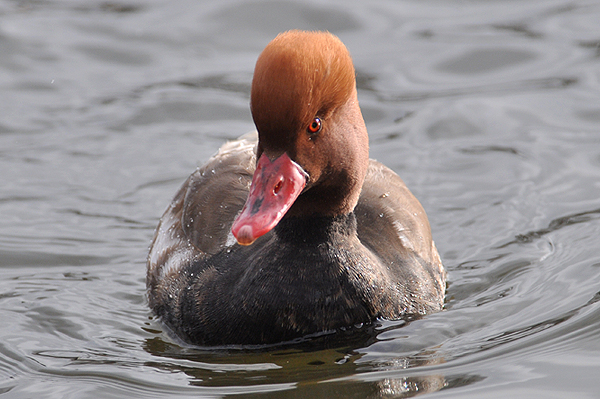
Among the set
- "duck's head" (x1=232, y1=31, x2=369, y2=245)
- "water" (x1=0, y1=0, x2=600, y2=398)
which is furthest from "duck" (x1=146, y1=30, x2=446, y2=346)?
"water" (x1=0, y1=0, x2=600, y2=398)

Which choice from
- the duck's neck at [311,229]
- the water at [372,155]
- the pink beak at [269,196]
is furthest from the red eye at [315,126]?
the water at [372,155]

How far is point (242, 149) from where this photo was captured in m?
6.12

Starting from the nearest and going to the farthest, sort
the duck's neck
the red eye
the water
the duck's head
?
the duck's head < the red eye < the water < the duck's neck

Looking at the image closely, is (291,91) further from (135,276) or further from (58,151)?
(58,151)

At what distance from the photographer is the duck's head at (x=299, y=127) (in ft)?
13.3

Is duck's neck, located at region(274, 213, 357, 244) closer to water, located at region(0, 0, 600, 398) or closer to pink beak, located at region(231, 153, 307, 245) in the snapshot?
pink beak, located at region(231, 153, 307, 245)

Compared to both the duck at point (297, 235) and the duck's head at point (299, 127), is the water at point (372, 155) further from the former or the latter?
the duck's head at point (299, 127)

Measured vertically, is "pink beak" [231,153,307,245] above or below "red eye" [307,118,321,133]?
below

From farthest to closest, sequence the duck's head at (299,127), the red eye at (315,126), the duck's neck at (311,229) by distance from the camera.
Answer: the duck's neck at (311,229) < the red eye at (315,126) < the duck's head at (299,127)

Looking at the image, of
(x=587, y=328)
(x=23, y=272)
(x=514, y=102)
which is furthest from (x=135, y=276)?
(x=514, y=102)

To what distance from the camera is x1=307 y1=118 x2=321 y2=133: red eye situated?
4.27 meters

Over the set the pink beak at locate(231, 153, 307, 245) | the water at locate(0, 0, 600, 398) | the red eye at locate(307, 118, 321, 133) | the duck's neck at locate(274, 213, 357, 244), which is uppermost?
Result: the red eye at locate(307, 118, 321, 133)

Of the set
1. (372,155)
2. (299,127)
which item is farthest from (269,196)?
(372,155)

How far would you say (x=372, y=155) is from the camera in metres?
8.05
